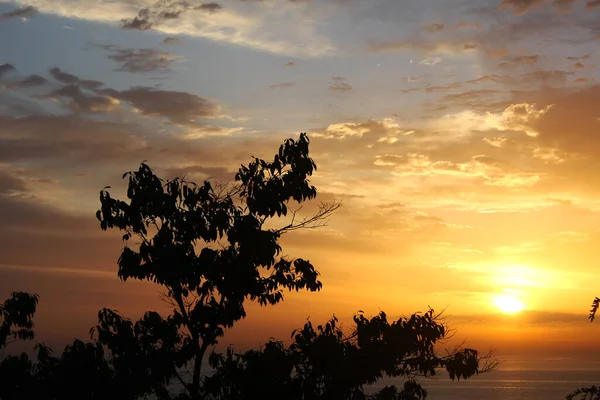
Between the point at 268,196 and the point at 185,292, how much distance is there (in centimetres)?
330

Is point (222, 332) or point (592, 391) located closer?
point (592, 391)

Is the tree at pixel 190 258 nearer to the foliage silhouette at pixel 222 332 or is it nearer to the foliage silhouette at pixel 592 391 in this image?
the foliage silhouette at pixel 222 332

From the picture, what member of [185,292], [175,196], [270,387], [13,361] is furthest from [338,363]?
[13,361]

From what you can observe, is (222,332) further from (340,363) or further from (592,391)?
(592,391)

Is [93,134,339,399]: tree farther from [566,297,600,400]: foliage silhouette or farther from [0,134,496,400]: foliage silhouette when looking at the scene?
[566,297,600,400]: foliage silhouette

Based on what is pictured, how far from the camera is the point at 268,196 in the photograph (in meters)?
17.5

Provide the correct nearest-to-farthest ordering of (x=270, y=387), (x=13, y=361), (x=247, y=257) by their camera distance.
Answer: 1. (x=270, y=387)
2. (x=247, y=257)
3. (x=13, y=361)

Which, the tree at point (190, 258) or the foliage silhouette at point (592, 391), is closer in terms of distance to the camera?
the foliage silhouette at point (592, 391)

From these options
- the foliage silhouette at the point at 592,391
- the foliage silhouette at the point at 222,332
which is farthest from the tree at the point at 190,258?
the foliage silhouette at the point at 592,391

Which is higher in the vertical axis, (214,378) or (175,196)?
(175,196)

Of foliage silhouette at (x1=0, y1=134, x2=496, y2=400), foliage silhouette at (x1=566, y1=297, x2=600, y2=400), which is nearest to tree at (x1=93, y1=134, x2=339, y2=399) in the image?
foliage silhouette at (x1=0, y1=134, x2=496, y2=400)

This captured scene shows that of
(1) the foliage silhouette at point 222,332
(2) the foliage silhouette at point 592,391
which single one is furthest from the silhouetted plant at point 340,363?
(2) the foliage silhouette at point 592,391

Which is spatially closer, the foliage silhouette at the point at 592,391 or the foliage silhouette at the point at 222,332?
the foliage silhouette at the point at 592,391

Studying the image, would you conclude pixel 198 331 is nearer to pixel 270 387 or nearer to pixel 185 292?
pixel 185 292
